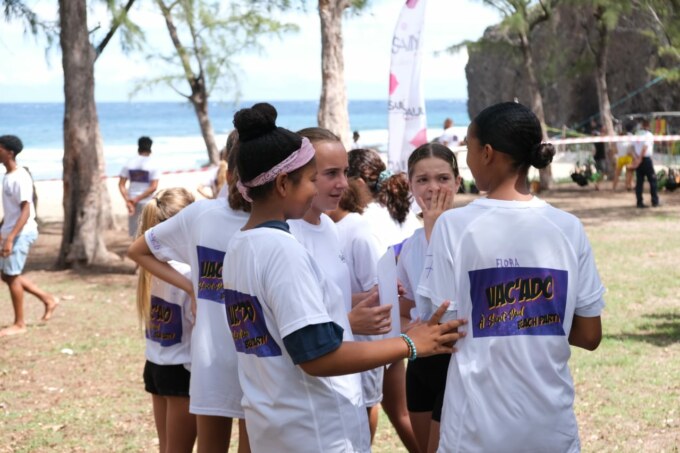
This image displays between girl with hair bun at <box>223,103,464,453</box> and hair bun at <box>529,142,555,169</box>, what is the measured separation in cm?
58

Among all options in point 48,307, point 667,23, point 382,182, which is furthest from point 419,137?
point 667,23

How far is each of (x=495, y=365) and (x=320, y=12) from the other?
13.0 meters

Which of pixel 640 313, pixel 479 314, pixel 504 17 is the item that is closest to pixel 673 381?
pixel 640 313

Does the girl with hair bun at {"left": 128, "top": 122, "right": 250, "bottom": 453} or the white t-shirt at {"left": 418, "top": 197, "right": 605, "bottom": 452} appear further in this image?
the girl with hair bun at {"left": 128, "top": 122, "right": 250, "bottom": 453}

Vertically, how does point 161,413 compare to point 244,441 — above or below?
below

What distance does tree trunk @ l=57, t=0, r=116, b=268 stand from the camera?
45.6 feet

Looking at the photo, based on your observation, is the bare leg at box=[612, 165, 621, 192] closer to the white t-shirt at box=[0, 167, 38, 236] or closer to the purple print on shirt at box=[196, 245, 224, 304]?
the white t-shirt at box=[0, 167, 38, 236]

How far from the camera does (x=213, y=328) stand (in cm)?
392

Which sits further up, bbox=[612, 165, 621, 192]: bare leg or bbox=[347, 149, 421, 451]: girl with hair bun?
bbox=[347, 149, 421, 451]: girl with hair bun

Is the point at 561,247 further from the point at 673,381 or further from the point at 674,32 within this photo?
the point at 674,32

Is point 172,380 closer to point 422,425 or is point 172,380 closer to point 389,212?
Result: point 422,425

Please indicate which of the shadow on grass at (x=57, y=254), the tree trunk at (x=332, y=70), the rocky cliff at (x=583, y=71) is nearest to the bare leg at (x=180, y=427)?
the shadow on grass at (x=57, y=254)

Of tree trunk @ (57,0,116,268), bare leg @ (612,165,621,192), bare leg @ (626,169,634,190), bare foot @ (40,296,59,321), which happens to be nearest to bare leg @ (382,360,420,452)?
bare foot @ (40,296,59,321)

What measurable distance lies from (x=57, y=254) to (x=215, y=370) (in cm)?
1291
